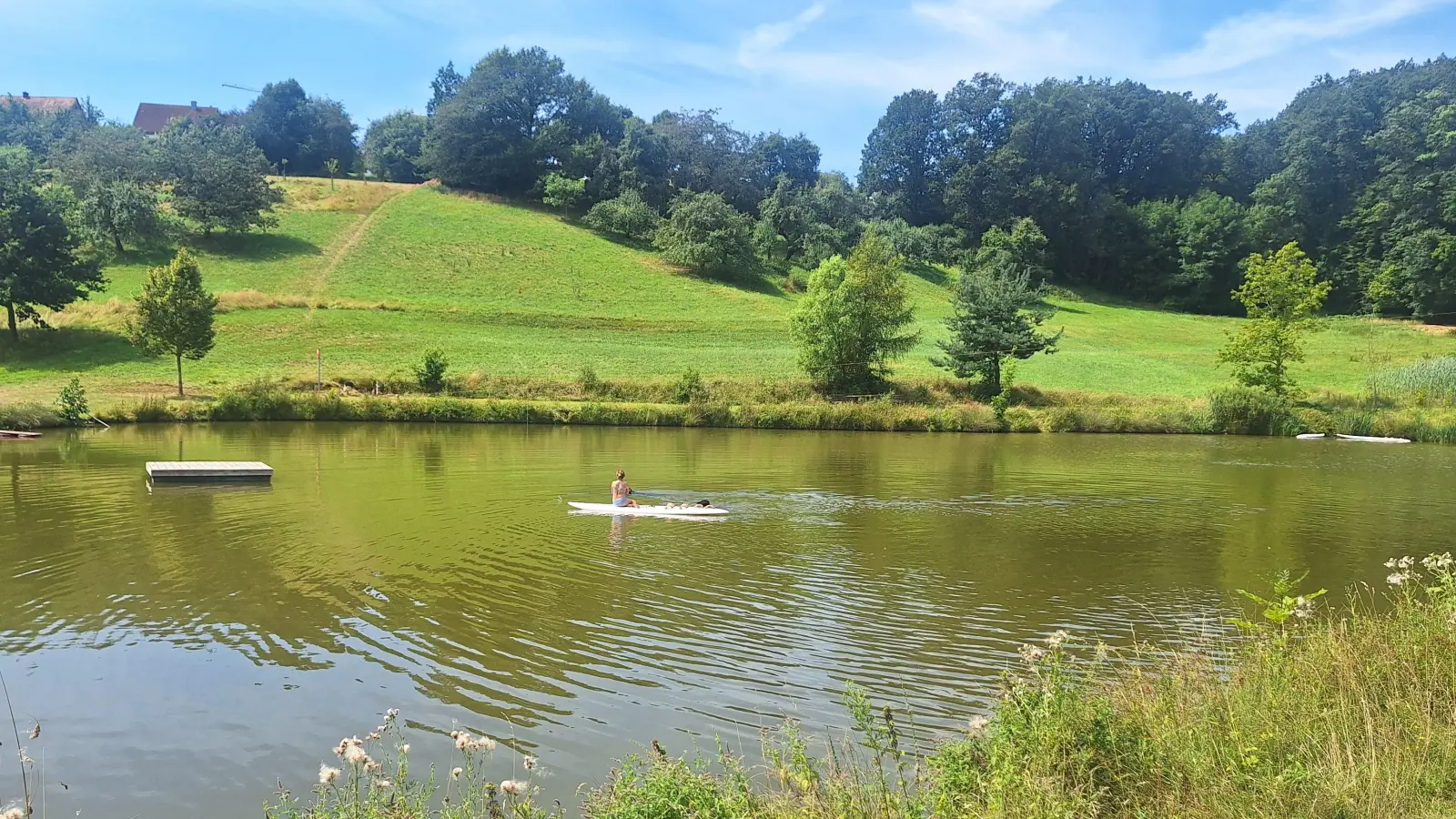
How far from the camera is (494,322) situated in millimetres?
68062

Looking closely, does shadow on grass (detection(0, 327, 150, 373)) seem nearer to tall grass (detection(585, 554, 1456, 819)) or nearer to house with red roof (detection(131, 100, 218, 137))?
tall grass (detection(585, 554, 1456, 819))

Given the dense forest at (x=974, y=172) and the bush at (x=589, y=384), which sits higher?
the dense forest at (x=974, y=172)

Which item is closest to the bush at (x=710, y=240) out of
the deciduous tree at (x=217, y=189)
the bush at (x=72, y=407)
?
the deciduous tree at (x=217, y=189)

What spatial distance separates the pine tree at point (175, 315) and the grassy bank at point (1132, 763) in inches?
1871

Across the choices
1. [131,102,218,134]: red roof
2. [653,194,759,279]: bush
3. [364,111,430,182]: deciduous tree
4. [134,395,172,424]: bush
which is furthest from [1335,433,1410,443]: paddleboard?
[131,102,218,134]: red roof

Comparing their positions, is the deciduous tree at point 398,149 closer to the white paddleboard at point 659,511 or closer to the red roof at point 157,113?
the red roof at point 157,113

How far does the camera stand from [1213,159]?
116m

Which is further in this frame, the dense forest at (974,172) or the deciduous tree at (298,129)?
the deciduous tree at (298,129)

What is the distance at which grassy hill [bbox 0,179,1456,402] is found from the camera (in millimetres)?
54938

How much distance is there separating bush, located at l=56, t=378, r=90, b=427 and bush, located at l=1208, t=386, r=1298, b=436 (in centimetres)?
5897

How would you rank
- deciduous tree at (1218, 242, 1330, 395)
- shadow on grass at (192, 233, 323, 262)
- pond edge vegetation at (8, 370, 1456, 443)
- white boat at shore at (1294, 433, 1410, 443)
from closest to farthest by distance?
white boat at shore at (1294, 433, 1410, 443) → pond edge vegetation at (8, 370, 1456, 443) → deciduous tree at (1218, 242, 1330, 395) → shadow on grass at (192, 233, 323, 262)

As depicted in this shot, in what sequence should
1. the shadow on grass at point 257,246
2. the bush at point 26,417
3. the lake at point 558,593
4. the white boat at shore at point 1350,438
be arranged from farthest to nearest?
the shadow on grass at point 257,246 < the white boat at shore at point 1350,438 < the bush at point 26,417 < the lake at point 558,593

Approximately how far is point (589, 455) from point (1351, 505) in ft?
84.3

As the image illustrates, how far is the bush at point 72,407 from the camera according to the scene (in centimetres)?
4019
